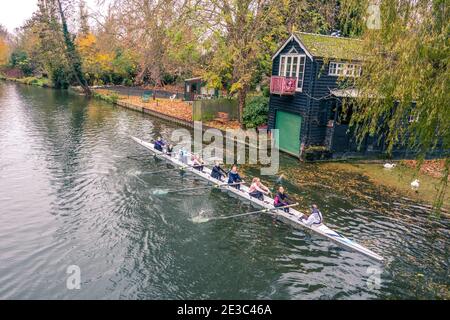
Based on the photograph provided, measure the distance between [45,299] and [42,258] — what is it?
2.38 metres

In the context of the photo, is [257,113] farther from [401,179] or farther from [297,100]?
[401,179]

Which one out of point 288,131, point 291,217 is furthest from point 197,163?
point 288,131

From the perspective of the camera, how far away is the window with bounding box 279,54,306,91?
26500 millimetres

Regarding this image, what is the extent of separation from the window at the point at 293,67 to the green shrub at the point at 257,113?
4300 millimetres

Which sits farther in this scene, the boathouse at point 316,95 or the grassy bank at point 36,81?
the grassy bank at point 36,81

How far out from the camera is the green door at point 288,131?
2733 centimetres

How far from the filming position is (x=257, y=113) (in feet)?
107

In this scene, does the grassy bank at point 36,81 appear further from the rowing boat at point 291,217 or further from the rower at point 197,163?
the rowing boat at point 291,217

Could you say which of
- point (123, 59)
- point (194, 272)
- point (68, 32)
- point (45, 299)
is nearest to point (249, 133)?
point (194, 272)

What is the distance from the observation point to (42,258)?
12.9m

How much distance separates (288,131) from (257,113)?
4902 mm

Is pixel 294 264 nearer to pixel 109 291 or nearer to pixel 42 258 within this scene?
pixel 109 291

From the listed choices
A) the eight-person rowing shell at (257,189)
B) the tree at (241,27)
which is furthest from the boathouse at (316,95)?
the eight-person rowing shell at (257,189)

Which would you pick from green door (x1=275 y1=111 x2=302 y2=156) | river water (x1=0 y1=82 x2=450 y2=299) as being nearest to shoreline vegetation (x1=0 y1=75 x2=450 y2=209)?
river water (x1=0 y1=82 x2=450 y2=299)
